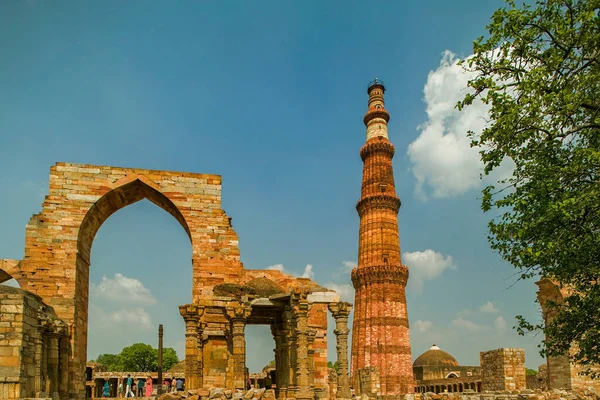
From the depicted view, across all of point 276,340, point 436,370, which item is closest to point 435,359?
point 436,370

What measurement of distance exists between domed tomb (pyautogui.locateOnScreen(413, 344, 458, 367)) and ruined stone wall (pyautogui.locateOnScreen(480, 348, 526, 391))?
24.4m

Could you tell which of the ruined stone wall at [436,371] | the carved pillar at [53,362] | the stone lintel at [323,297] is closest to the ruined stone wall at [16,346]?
the carved pillar at [53,362]

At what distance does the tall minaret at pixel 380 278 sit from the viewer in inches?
1321

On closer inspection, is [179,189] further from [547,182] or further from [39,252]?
[547,182]

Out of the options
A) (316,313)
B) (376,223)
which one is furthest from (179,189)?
(376,223)

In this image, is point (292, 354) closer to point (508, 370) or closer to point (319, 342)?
point (319, 342)

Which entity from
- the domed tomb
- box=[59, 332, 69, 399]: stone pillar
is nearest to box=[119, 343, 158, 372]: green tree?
the domed tomb

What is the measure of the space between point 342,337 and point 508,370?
17.1ft

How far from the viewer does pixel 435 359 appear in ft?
135

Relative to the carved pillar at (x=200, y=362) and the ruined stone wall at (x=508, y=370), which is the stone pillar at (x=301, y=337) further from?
the ruined stone wall at (x=508, y=370)

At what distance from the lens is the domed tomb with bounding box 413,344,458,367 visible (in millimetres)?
40594

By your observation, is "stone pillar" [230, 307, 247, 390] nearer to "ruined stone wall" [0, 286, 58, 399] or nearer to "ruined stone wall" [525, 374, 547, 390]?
"ruined stone wall" [0, 286, 58, 399]

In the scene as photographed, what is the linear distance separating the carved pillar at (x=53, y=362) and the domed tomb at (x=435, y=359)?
30.2 metres

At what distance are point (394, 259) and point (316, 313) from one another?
667 inches
